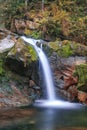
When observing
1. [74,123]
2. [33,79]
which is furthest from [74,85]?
[74,123]

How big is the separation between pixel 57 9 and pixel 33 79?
24.7 feet

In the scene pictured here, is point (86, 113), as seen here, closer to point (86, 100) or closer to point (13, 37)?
point (86, 100)

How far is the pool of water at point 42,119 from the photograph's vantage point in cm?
1113

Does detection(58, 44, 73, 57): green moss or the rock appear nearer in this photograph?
the rock

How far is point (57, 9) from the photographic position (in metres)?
21.9

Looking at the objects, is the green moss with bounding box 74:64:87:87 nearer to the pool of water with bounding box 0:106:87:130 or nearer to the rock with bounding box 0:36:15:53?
the pool of water with bounding box 0:106:87:130

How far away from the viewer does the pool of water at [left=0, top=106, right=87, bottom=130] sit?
11.1 meters

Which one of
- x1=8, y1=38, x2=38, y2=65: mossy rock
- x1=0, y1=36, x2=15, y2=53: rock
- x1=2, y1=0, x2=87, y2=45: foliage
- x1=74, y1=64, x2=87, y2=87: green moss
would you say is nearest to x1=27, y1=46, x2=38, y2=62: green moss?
x1=8, y1=38, x2=38, y2=65: mossy rock

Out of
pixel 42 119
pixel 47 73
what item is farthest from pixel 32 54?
pixel 42 119

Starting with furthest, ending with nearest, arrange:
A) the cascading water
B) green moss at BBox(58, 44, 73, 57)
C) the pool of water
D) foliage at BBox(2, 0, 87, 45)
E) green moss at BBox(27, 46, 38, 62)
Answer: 1. foliage at BBox(2, 0, 87, 45)
2. green moss at BBox(58, 44, 73, 57)
3. green moss at BBox(27, 46, 38, 62)
4. the cascading water
5. the pool of water

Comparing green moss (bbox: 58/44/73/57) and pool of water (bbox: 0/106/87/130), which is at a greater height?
green moss (bbox: 58/44/73/57)

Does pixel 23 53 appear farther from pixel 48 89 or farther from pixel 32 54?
pixel 48 89

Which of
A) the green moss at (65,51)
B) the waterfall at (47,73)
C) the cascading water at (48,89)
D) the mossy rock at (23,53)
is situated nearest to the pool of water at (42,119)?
the cascading water at (48,89)

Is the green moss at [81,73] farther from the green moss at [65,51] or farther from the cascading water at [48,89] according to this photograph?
the green moss at [65,51]
